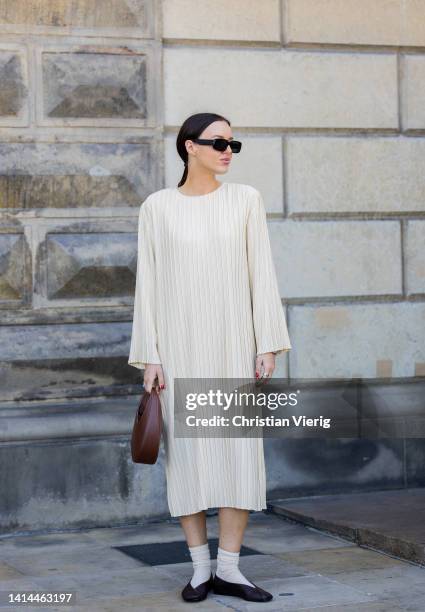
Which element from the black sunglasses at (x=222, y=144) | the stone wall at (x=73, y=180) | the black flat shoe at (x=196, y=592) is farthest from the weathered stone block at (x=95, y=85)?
the black flat shoe at (x=196, y=592)

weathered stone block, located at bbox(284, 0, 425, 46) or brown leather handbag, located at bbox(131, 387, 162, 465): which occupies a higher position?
weathered stone block, located at bbox(284, 0, 425, 46)

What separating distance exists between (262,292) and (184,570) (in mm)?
1458

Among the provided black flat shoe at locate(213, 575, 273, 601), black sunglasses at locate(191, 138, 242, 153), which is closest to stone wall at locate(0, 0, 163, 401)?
black sunglasses at locate(191, 138, 242, 153)

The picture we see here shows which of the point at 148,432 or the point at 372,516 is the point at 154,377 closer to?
the point at 148,432

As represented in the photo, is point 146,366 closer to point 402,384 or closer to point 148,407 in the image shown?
point 148,407

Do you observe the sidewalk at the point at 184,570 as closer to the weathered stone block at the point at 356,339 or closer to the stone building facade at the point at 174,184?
the stone building facade at the point at 174,184

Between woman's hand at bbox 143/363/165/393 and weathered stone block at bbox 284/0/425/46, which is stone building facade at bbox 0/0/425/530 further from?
woman's hand at bbox 143/363/165/393

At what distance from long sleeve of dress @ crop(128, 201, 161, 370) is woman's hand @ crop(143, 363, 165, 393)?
0.04m

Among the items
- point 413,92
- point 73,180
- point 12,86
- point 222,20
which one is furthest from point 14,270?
point 413,92

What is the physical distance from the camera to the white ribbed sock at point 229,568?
4.87m

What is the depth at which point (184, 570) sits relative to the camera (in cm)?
550

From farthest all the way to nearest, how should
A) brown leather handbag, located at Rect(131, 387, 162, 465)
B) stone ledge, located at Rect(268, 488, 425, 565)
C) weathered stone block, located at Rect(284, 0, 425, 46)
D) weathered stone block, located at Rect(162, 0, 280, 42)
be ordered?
weathered stone block, located at Rect(284, 0, 425, 46) → weathered stone block, located at Rect(162, 0, 280, 42) → stone ledge, located at Rect(268, 488, 425, 565) → brown leather handbag, located at Rect(131, 387, 162, 465)

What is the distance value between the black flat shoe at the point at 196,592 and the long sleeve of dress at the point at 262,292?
0.99m

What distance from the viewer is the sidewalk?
4836mm
